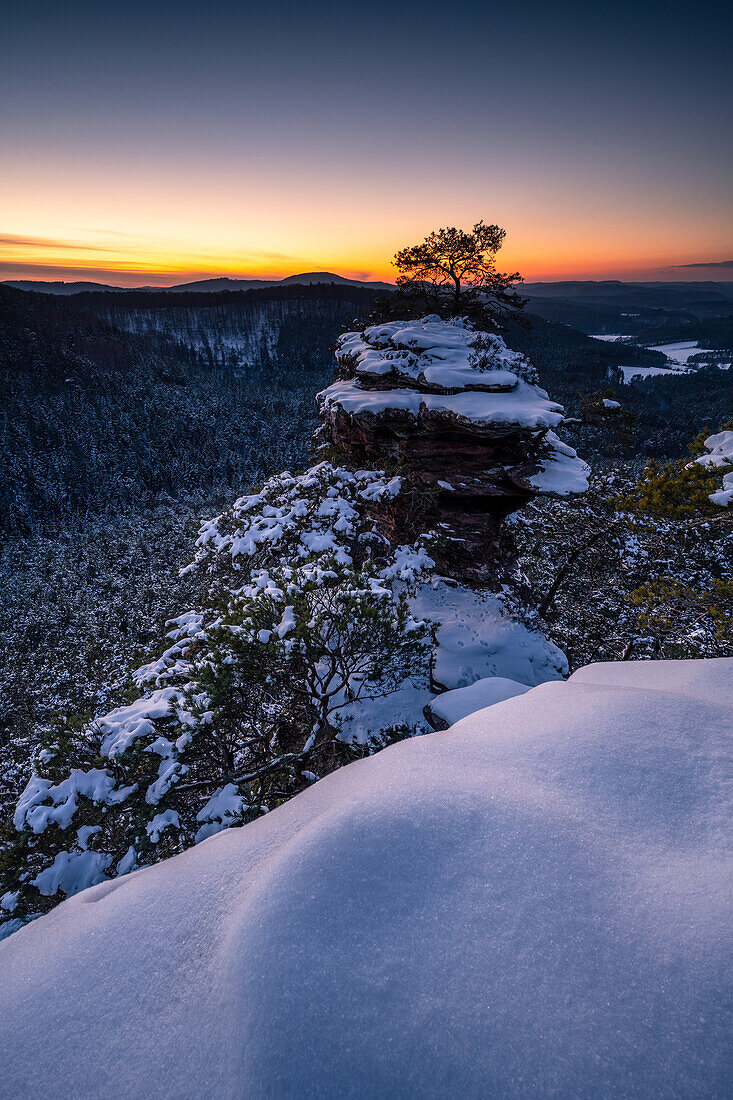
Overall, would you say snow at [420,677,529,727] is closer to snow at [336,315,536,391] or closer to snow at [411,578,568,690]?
snow at [411,578,568,690]

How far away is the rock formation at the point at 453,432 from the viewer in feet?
39.4

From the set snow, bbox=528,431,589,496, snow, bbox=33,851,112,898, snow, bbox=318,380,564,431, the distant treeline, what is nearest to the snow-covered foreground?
snow, bbox=33,851,112,898

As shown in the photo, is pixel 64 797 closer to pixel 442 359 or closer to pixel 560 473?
pixel 560 473

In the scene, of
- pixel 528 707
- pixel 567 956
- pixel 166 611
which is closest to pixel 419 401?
pixel 528 707

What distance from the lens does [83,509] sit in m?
78.7

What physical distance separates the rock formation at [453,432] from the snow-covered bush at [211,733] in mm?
4898

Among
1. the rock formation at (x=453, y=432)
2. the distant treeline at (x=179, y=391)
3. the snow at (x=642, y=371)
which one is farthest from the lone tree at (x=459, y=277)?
the snow at (x=642, y=371)

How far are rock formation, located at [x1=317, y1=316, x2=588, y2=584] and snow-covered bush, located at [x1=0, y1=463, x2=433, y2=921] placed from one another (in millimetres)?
4898

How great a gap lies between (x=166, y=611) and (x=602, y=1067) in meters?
46.6

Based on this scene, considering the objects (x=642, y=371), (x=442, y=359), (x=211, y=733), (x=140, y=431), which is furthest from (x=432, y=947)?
(x=642, y=371)

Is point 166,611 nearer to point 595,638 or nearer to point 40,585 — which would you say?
point 40,585

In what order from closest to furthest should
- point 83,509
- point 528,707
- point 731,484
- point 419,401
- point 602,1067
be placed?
1. point 602,1067
2. point 528,707
3. point 731,484
4. point 419,401
5. point 83,509

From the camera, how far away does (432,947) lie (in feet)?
7.82

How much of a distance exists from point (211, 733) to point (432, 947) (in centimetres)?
509
